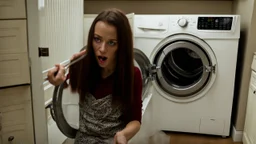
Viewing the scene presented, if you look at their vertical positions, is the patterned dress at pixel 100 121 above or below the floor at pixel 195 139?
above

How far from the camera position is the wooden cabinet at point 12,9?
0.96 meters

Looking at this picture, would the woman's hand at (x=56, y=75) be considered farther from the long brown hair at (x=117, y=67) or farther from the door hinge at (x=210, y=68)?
the door hinge at (x=210, y=68)

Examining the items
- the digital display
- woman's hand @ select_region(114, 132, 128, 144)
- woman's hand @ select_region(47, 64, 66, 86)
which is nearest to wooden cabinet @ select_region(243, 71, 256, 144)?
the digital display

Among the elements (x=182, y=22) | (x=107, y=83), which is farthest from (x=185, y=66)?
(x=107, y=83)

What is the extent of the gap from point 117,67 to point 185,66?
1.36 metres

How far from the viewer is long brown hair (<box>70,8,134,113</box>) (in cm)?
108

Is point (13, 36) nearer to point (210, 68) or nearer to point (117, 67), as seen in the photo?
point (117, 67)

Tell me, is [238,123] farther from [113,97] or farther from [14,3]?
[14,3]

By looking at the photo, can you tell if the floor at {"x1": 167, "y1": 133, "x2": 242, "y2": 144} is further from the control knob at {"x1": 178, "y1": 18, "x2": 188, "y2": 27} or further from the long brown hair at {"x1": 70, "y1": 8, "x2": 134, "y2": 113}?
the long brown hair at {"x1": 70, "y1": 8, "x2": 134, "y2": 113}

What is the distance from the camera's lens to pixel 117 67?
1.15 metres

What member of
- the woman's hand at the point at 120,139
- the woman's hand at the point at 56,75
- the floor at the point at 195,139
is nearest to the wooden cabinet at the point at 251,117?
the floor at the point at 195,139

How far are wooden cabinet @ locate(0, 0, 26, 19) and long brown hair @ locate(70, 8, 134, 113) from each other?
28 cm

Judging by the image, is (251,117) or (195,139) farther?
(195,139)

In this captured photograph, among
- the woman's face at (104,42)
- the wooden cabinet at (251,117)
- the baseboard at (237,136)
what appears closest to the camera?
the woman's face at (104,42)
